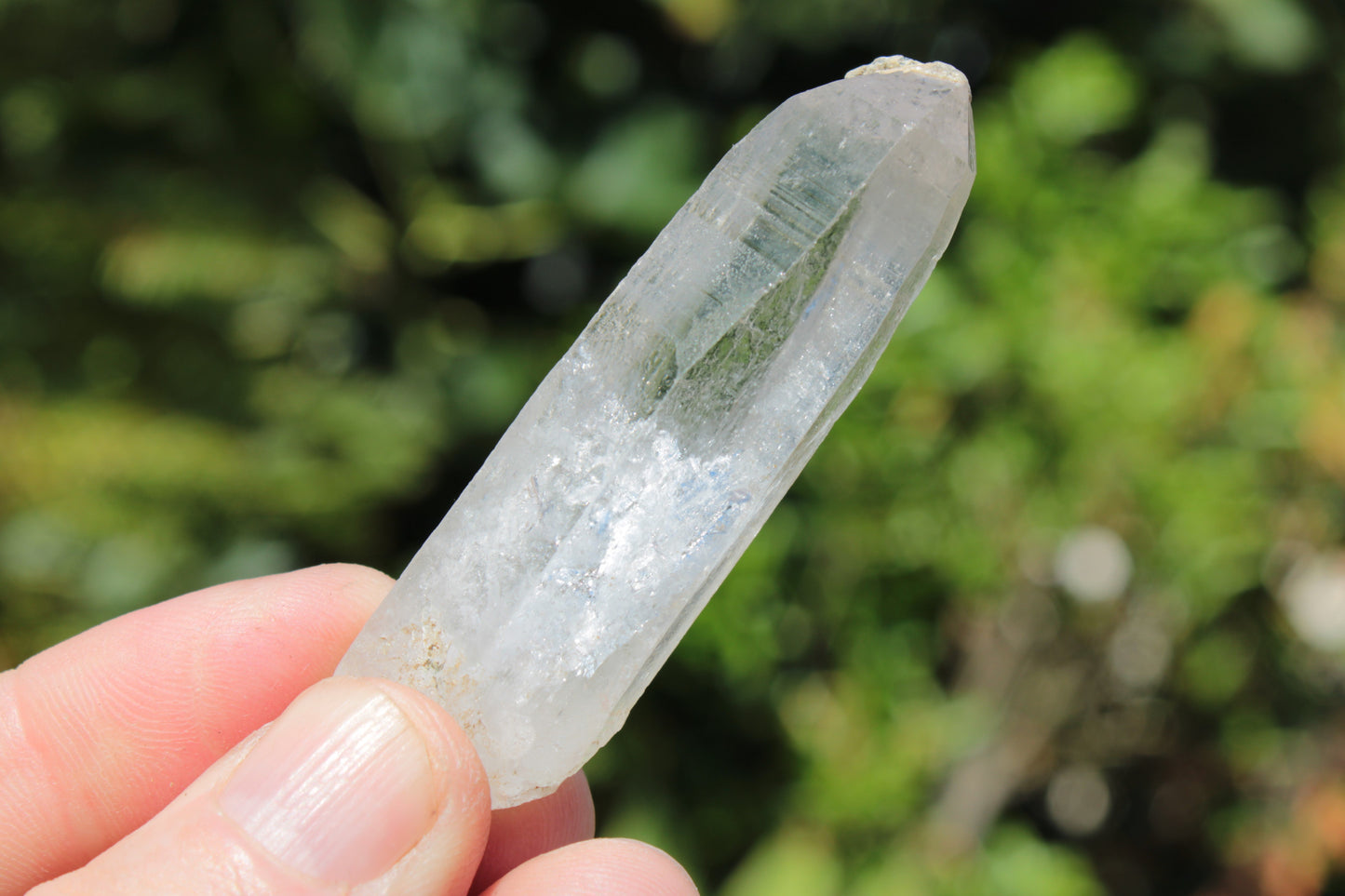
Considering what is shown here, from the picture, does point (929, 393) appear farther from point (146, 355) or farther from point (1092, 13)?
point (146, 355)

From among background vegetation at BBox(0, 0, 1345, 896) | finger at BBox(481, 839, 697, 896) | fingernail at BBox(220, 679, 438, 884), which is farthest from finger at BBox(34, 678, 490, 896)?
background vegetation at BBox(0, 0, 1345, 896)

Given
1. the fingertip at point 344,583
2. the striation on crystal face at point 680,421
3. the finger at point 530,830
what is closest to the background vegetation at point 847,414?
the finger at point 530,830

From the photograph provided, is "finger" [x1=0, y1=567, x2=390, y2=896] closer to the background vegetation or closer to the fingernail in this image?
the fingernail

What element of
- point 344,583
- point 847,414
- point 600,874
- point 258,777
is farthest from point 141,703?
point 847,414

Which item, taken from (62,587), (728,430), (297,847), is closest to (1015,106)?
(728,430)

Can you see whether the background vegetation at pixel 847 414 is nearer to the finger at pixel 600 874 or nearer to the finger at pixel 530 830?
the finger at pixel 530 830

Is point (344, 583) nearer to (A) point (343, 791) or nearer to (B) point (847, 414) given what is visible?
(A) point (343, 791)
